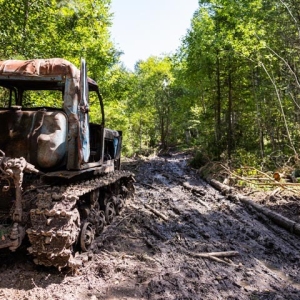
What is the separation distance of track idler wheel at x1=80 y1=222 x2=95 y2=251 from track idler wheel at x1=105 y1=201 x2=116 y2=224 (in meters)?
1.18

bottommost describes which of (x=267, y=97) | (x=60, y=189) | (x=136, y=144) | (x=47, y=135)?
(x=136, y=144)

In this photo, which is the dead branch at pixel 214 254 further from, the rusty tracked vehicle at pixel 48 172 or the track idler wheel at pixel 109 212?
the track idler wheel at pixel 109 212

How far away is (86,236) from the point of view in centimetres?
500

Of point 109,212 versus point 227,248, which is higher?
point 109,212

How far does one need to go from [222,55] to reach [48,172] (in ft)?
44.0

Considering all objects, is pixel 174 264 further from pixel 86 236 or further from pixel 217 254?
pixel 86 236

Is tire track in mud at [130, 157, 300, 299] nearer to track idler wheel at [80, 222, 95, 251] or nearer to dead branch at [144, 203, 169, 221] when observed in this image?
dead branch at [144, 203, 169, 221]

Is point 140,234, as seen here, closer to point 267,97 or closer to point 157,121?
point 267,97

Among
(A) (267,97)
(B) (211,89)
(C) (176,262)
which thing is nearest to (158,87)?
(B) (211,89)

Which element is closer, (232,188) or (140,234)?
(140,234)

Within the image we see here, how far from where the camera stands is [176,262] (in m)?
4.82

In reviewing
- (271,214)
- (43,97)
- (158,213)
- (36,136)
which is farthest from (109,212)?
(43,97)

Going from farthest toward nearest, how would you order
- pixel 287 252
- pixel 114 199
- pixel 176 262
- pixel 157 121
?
pixel 157 121
pixel 114 199
pixel 287 252
pixel 176 262

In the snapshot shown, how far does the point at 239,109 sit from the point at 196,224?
1455 centimetres
